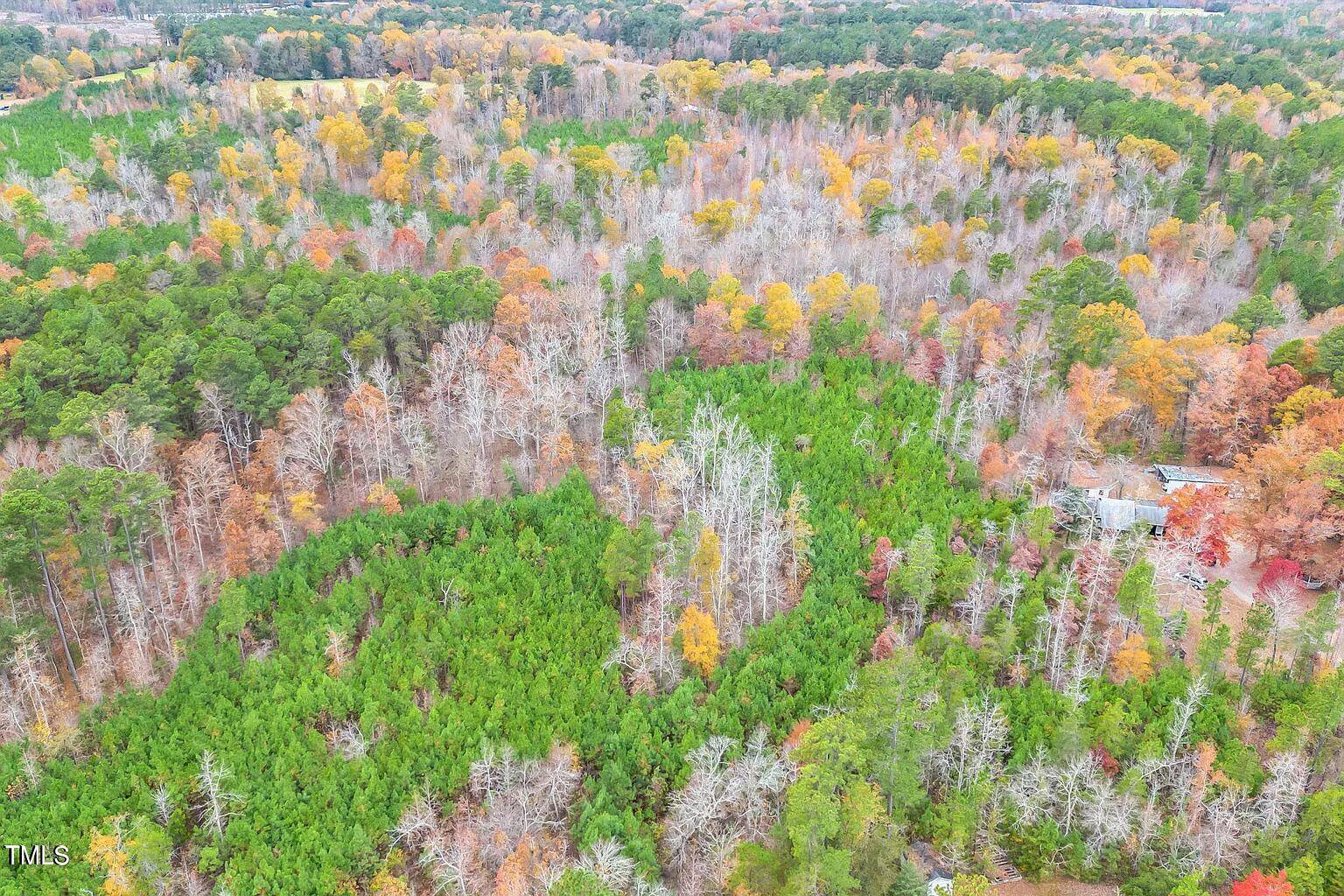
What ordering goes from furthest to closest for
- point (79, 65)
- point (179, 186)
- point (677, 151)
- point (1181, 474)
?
1. point (79, 65)
2. point (677, 151)
3. point (179, 186)
4. point (1181, 474)

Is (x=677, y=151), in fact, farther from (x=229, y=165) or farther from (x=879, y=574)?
(x=879, y=574)

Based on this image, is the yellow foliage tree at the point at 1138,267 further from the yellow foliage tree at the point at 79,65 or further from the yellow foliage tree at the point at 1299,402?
the yellow foliage tree at the point at 79,65

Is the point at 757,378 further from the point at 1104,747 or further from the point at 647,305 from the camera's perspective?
the point at 1104,747

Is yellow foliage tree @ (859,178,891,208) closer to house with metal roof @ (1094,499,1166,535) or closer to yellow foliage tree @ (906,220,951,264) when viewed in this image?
yellow foliage tree @ (906,220,951,264)

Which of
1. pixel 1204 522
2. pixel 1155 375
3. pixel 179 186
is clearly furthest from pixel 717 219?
pixel 179 186

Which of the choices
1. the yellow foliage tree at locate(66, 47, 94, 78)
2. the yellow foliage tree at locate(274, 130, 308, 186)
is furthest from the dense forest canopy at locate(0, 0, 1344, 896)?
the yellow foliage tree at locate(66, 47, 94, 78)
